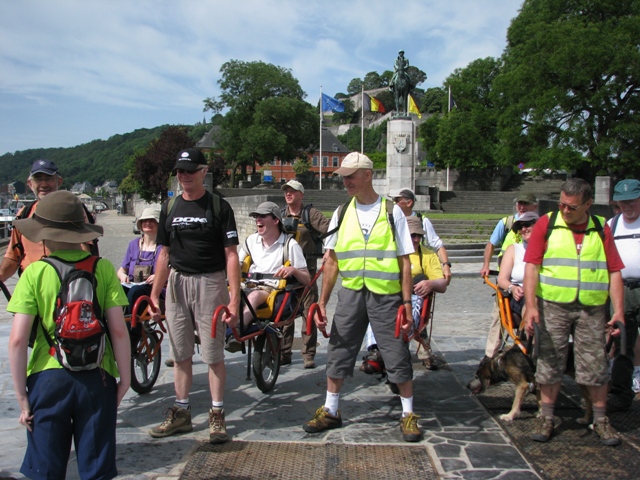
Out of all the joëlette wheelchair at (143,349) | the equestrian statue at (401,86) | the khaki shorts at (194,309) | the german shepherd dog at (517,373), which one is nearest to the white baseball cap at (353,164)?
the khaki shorts at (194,309)

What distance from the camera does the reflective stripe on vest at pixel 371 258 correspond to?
442cm

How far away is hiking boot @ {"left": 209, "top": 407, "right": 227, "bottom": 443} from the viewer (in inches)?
169

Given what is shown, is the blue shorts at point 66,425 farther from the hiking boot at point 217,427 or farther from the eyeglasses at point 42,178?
the eyeglasses at point 42,178

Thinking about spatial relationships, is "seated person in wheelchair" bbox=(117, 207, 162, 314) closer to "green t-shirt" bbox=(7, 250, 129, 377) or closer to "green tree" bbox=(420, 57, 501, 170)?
"green t-shirt" bbox=(7, 250, 129, 377)

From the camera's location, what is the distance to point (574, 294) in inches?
169

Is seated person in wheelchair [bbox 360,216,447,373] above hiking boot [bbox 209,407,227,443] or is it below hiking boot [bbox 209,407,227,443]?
above

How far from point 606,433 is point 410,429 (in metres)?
1.35

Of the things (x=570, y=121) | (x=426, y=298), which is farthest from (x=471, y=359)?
(x=570, y=121)

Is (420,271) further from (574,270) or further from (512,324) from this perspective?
(574,270)

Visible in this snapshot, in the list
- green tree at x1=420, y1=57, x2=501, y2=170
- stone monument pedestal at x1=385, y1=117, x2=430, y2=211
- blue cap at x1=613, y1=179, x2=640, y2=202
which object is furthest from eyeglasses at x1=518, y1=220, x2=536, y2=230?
green tree at x1=420, y1=57, x2=501, y2=170

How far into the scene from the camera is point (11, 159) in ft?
590

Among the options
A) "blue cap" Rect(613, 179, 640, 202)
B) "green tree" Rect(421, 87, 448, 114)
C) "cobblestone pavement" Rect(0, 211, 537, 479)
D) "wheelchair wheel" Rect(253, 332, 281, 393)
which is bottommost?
"cobblestone pavement" Rect(0, 211, 537, 479)

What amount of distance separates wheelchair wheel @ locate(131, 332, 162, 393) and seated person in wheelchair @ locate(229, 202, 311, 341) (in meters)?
0.97

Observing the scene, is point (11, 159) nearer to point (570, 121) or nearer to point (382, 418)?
point (570, 121)
